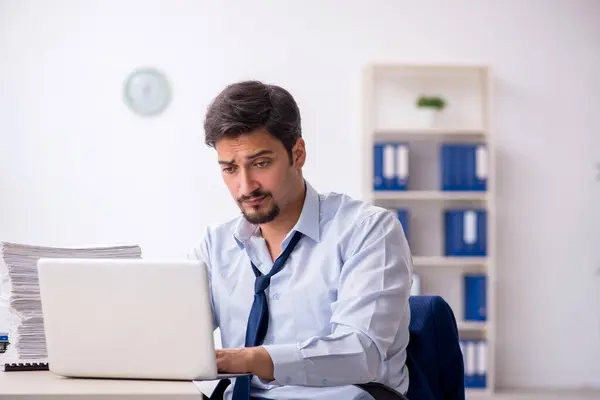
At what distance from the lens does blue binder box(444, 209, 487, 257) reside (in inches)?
202

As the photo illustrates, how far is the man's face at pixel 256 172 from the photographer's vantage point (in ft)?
6.74

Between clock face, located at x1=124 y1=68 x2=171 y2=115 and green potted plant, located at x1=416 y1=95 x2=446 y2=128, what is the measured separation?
150cm

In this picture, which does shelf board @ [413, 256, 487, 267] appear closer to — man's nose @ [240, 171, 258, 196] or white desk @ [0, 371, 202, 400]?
man's nose @ [240, 171, 258, 196]

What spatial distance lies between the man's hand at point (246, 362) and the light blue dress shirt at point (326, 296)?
0.02 metres

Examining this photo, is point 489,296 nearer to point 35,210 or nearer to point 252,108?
point 35,210

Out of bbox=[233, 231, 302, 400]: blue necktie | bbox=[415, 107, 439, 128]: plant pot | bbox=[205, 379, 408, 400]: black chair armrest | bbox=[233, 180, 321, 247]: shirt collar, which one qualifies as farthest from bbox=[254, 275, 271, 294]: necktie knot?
bbox=[415, 107, 439, 128]: plant pot

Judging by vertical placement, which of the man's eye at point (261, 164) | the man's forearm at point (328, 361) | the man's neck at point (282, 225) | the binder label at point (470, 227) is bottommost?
the man's forearm at point (328, 361)

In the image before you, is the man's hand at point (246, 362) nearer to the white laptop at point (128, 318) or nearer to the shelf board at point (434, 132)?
the white laptop at point (128, 318)

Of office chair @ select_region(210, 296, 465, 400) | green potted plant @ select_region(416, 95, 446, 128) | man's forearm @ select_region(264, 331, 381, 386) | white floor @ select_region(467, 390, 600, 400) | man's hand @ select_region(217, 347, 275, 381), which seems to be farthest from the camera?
green potted plant @ select_region(416, 95, 446, 128)

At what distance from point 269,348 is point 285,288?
354 millimetres

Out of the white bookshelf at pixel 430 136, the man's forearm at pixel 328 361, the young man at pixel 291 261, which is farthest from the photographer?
the white bookshelf at pixel 430 136

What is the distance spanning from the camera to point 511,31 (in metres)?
5.43

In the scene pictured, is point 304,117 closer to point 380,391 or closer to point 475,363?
point 475,363

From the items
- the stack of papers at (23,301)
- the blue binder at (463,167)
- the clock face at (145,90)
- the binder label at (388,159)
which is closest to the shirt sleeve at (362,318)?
the stack of papers at (23,301)
